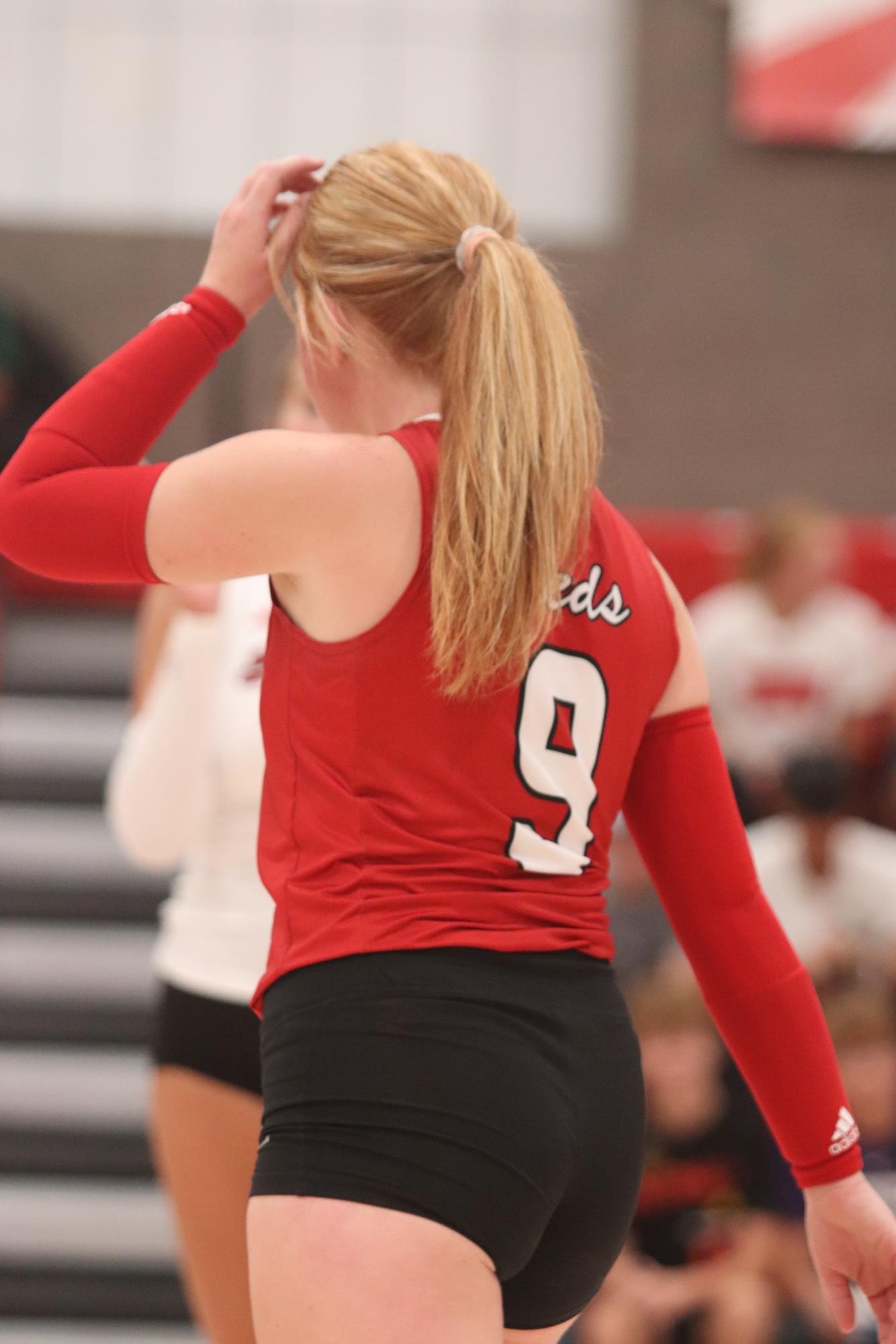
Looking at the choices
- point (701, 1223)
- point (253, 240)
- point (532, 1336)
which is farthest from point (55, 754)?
point (532, 1336)

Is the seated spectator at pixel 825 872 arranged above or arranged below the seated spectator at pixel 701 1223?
above

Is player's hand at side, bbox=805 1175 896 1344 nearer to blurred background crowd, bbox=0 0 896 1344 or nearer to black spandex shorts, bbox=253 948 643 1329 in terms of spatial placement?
black spandex shorts, bbox=253 948 643 1329

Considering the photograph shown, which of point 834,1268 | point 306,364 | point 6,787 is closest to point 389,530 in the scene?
point 306,364

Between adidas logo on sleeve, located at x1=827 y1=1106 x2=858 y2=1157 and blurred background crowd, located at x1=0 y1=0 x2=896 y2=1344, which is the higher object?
blurred background crowd, located at x1=0 y1=0 x2=896 y2=1344

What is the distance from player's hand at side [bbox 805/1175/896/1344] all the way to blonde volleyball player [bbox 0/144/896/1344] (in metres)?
0.26

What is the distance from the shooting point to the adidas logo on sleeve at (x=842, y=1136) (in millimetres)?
1343

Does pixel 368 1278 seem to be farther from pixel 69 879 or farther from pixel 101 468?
pixel 69 879

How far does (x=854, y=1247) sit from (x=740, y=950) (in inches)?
11.0

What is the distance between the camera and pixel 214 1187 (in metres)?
1.73

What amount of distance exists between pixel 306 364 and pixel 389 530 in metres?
0.21

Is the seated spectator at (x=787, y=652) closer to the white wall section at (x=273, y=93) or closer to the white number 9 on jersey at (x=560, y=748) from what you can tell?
the white wall section at (x=273, y=93)

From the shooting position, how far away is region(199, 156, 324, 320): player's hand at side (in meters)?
1.29

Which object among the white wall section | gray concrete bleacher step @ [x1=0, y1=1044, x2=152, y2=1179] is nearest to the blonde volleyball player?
gray concrete bleacher step @ [x1=0, y1=1044, x2=152, y2=1179]

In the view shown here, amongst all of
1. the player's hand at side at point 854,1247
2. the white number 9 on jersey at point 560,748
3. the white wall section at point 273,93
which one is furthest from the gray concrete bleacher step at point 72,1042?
the white number 9 on jersey at point 560,748
